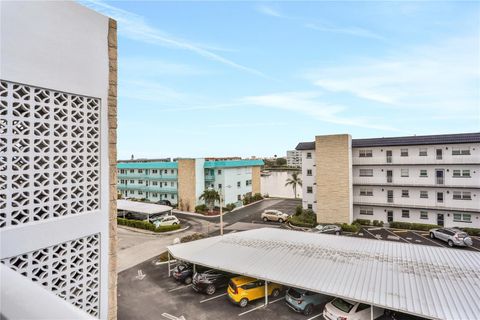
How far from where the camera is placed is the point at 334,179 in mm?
30141

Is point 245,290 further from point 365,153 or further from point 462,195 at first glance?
point 462,195

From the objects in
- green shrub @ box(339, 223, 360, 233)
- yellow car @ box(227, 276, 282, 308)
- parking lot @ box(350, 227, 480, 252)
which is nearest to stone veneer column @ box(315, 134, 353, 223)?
green shrub @ box(339, 223, 360, 233)

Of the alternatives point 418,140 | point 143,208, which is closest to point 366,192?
point 418,140

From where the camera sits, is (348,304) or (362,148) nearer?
(348,304)

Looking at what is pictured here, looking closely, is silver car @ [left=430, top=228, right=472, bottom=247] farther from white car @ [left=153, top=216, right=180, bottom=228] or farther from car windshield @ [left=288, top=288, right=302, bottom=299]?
white car @ [left=153, top=216, right=180, bottom=228]

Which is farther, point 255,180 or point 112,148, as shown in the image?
point 255,180

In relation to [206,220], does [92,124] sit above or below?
above

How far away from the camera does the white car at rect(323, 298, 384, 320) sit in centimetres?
1188

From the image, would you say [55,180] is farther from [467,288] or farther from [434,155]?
[434,155]

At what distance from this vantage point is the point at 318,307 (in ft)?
45.8

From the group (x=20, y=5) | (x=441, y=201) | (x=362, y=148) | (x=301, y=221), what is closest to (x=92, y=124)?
(x=20, y=5)

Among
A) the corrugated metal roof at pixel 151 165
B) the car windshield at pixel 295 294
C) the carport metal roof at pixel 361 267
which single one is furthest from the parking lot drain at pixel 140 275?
the corrugated metal roof at pixel 151 165

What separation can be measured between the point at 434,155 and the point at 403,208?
20.5ft

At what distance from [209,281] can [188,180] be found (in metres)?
25.8
